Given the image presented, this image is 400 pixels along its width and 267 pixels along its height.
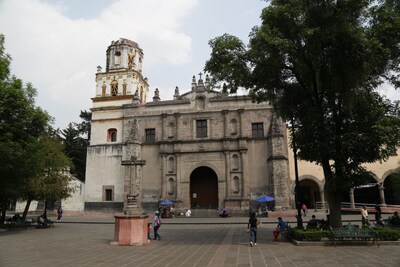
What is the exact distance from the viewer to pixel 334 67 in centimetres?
1281

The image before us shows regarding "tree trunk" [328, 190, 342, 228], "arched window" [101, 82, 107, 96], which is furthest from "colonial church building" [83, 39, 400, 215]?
"tree trunk" [328, 190, 342, 228]

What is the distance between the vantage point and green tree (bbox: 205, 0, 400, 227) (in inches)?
482

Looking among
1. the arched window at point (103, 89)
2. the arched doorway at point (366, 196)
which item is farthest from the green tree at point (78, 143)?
the arched doorway at point (366, 196)

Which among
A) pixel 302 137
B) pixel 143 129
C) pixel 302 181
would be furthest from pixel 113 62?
pixel 302 137

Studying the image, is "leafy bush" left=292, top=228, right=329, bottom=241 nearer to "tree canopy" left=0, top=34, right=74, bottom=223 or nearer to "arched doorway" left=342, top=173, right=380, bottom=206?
"tree canopy" left=0, top=34, right=74, bottom=223

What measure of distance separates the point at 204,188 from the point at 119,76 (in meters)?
15.3

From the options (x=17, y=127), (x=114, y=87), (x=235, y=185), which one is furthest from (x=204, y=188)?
(x=17, y=127)

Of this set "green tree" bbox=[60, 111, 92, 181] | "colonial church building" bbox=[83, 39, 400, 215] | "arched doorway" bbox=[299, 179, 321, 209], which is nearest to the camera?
"colonial church building" bbox=[83, 39, 400, 215]

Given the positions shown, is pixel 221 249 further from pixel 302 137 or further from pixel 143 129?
pixel 143 129

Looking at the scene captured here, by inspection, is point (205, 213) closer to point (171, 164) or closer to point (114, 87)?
point (171, 164)

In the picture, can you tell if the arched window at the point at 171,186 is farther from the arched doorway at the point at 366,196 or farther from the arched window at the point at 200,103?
the arched doorway at the point at 366,196

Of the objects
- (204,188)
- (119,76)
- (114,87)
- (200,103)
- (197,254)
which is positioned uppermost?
(119,76)

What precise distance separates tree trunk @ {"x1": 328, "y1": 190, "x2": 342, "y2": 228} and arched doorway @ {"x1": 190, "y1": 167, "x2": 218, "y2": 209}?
1918cm

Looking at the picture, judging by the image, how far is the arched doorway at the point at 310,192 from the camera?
115 ft
